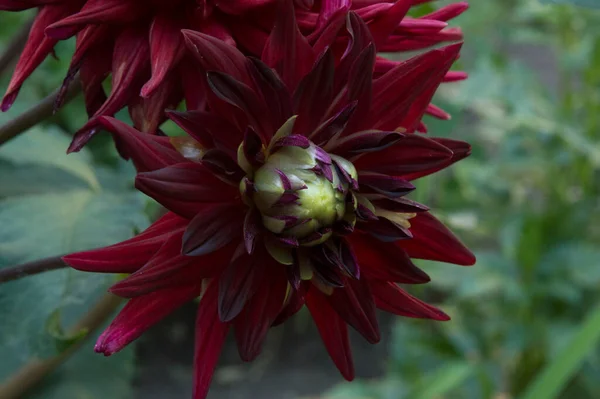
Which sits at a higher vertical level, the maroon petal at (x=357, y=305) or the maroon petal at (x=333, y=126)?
the maroon petal at (x=333, y=126)

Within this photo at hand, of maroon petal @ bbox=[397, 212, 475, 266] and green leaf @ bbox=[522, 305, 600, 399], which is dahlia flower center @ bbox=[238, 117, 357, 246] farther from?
green leaf @ bbox=[522, 305, 600, 399]

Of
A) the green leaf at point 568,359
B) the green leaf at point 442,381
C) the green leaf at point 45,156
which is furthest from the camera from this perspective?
the green leaf at point 442,381

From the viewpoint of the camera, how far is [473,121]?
8.09 feet

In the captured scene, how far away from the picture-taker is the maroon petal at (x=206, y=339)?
36cm

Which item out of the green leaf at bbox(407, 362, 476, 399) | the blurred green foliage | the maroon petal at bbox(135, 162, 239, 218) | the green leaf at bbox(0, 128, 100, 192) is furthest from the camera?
the blurred green foliage

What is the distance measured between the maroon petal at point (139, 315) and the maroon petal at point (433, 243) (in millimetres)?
124

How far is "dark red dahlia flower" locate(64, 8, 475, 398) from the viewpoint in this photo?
0.33 m

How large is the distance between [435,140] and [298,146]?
8cm

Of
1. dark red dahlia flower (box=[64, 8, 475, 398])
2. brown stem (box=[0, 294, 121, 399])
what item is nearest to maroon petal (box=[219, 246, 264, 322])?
dark red dahlia flower (box=[64, 8, 475, 398])

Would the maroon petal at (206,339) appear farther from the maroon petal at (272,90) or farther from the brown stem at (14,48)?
the brown stem at (14,48)

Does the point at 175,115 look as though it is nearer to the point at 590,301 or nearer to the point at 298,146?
the point at 298,146

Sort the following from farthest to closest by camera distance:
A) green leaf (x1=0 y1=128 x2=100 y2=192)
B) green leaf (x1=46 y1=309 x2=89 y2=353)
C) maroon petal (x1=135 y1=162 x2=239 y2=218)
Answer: green leaf (x1=0 y1=128 x2=100 y2=192), green leaf (x1=46 y1=309 x2=89 y2=353), maroon petal (x1=135 y1=162 x2=239 y2=218)

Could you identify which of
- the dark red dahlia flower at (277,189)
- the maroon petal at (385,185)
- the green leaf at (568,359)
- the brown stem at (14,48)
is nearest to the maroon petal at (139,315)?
the dark red dahlia flower at (277,189)

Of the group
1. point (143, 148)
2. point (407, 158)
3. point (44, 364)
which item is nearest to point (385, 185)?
point (407, 158)
